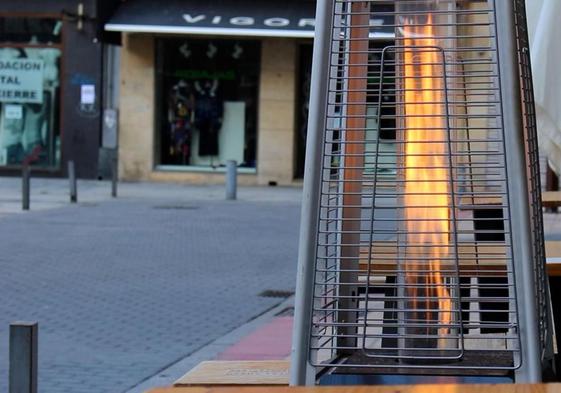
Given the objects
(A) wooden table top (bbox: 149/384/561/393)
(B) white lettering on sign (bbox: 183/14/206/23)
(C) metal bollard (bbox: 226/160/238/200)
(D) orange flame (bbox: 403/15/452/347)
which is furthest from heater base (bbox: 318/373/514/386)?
(B) white lettering on sign (bbox: 183/14/206/23)

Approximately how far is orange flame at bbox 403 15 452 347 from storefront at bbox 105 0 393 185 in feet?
73.0

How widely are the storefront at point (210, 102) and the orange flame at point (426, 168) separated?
22235 millimetres

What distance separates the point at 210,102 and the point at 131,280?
14918mm

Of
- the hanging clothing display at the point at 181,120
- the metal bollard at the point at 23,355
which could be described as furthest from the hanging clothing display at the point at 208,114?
the metal bollard at the point at 23,355

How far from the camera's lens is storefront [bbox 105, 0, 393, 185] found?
25953mm

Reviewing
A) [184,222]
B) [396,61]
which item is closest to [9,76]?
[184,222]

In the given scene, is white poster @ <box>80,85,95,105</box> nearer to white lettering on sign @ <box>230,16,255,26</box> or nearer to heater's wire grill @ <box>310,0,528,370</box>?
white lettering on sign @ <box>230,16,255,26</box>

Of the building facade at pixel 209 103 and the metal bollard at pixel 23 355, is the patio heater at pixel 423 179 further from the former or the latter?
the building facade at pixel 209 103

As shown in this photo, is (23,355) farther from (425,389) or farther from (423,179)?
(425,389)

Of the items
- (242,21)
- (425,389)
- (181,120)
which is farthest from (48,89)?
(425,389)

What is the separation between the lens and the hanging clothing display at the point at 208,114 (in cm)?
2644

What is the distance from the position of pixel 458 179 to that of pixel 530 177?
22cm

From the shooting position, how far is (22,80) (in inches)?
1039

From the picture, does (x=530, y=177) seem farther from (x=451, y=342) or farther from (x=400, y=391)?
(x=400, y=391)
